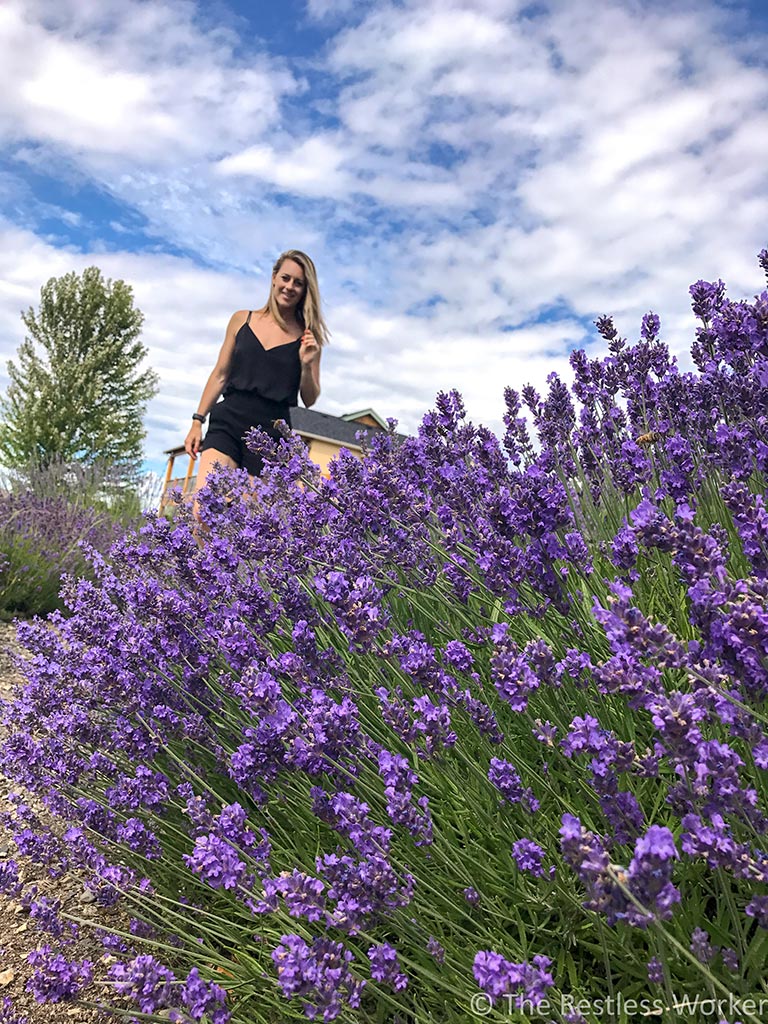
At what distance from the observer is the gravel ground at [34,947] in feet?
7.34

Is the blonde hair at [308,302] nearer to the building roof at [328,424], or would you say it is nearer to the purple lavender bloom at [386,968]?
the purple lavender bloom at [386,968]

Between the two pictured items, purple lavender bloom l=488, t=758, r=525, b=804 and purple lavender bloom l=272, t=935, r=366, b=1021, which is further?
purple lavender bloom l=488, t=758, r=525, b=804

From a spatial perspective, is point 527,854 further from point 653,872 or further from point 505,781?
point 653,872

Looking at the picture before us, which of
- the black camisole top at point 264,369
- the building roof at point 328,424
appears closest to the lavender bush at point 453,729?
the black camisole top at point 264,369

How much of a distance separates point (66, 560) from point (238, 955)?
599cm

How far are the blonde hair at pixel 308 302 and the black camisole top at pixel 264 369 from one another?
0.58 feet

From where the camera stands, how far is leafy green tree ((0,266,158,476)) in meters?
28.2

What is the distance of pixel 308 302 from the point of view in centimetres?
627

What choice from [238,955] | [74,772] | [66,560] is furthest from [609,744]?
[66,560]

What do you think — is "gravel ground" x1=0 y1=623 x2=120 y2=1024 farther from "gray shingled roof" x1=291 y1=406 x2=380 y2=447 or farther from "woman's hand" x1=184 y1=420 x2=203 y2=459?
"gray shingled roof" x1=291 y1=406 x2=380 y2=447

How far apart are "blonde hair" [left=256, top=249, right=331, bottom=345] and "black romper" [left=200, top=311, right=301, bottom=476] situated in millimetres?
183

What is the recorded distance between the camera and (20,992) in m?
2.32

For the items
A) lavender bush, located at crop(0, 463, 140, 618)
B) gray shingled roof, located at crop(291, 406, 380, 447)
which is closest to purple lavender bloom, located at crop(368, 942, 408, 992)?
lavender bush, located at crop(0, 463, 140, 618)

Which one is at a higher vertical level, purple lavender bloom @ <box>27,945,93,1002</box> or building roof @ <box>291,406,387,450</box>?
building roof @ <box>291,406,387,450</box>
